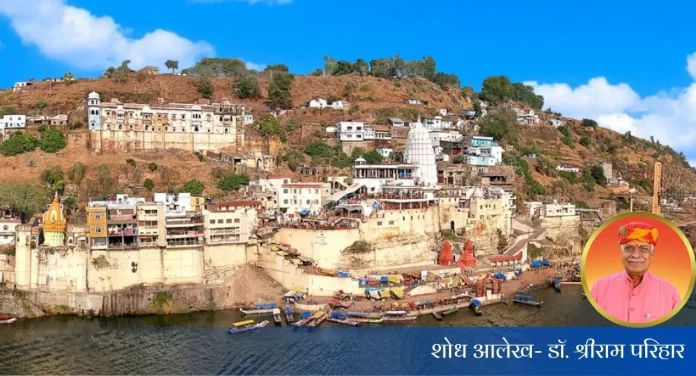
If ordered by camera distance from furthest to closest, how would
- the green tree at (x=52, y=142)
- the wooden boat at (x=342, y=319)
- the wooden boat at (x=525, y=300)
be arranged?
the green tree at (x=52, y=142)
the wooden boat at (x=525, y=300)
the wooden boat at (x=342, y=319)

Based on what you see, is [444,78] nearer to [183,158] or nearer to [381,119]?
[381,119]

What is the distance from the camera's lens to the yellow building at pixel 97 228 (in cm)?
3059

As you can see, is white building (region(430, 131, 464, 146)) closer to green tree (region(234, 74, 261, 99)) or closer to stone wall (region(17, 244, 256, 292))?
green tree (region(234, 74, 261, 99))

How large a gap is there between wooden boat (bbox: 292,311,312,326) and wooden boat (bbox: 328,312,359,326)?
85cm

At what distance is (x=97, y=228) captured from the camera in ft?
101

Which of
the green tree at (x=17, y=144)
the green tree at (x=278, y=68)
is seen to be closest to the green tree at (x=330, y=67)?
the green tree at (x=278, y=68)

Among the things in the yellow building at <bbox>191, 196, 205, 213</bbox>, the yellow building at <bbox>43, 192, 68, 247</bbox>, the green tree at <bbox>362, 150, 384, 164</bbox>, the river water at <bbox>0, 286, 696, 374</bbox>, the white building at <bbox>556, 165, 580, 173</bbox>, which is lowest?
the river water at <bbox>0, 286, 696, 374</bbox>

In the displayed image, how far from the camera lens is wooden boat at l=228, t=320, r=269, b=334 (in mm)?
26844

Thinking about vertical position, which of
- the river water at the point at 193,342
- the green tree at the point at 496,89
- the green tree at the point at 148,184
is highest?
the green tree at the point at 496,89

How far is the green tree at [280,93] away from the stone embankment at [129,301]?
31.0m

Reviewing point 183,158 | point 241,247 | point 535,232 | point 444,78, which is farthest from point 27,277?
point 444,78

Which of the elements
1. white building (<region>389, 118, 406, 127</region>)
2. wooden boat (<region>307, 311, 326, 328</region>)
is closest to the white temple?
white building (<region>389, 118, 406, 127</region>)

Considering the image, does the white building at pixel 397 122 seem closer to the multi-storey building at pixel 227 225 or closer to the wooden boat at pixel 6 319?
the multi-storey building at pixel 227 225

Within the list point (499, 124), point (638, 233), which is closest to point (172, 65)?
point (499, 124)
